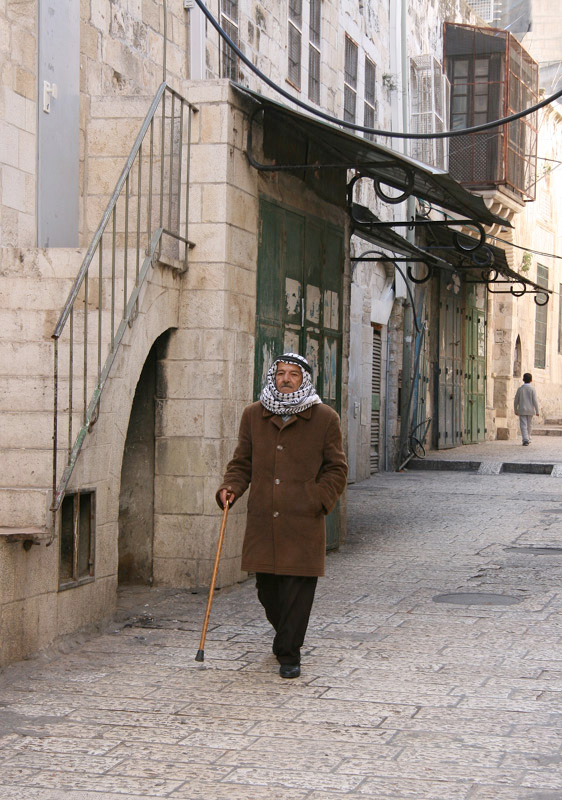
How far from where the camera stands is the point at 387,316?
1988cm

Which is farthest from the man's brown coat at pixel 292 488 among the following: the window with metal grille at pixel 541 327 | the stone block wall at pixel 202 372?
the window with metal grille at pixel 541 327

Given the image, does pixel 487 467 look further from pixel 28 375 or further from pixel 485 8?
pixel 485 8

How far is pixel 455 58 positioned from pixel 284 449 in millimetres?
19497

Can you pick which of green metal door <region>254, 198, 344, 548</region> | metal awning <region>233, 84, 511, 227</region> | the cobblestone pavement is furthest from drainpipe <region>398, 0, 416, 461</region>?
the cobblestone pavement

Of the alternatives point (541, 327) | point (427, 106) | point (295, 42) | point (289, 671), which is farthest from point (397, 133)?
point (541, 327)

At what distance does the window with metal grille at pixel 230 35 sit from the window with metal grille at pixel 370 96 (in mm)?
6187

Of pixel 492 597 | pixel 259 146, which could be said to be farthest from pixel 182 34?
pixel 492 597

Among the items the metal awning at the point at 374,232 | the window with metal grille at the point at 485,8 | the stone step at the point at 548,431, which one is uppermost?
the window with metal grille at the point at 485,8

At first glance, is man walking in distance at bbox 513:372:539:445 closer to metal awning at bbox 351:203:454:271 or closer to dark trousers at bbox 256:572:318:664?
metal awning at bbox 351:203:454:271

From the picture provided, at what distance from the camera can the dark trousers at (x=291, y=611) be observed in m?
6.17

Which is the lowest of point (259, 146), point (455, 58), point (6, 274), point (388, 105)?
point (6, 274)

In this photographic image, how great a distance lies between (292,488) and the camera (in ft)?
20.7

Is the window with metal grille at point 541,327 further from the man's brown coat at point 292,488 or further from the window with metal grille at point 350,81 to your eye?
the man's brown coat at point 292,488

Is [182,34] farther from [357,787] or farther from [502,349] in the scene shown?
[502,349]
